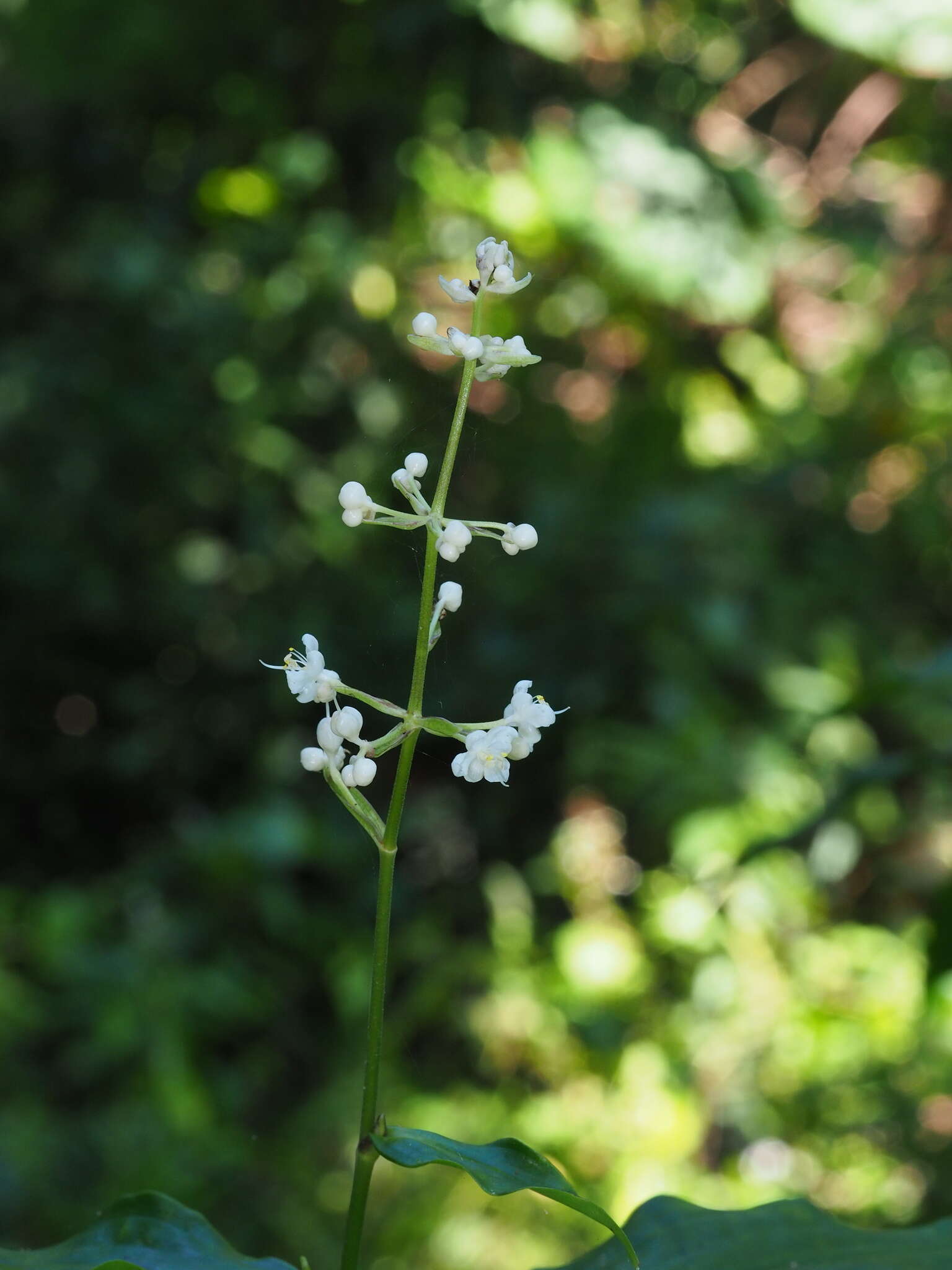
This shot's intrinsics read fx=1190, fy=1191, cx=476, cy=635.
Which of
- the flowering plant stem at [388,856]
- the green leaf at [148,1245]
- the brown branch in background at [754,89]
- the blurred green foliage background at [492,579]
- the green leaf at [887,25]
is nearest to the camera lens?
the flowering plant stem at [388,856]

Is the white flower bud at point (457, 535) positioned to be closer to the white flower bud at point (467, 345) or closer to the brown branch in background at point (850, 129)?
the white flower bud at point (467, 345)

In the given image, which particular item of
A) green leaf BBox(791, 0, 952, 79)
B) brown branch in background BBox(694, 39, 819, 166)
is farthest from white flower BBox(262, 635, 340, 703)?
brown branch in background BBox(694, 39, 819, 166)

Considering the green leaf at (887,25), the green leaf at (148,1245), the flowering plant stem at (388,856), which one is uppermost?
the green leaf at (887,25)

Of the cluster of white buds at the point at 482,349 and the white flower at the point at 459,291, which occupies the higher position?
the white flower at the point at 459,291

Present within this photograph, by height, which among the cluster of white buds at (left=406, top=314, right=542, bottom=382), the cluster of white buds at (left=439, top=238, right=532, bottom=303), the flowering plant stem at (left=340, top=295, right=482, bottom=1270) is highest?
the cluster of white buds at (left=439, top=238, right=532, bottom=303)

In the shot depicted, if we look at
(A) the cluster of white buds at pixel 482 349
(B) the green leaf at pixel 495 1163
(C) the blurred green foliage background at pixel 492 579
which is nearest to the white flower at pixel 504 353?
(A) the cluster of white buds at pixel 482 349

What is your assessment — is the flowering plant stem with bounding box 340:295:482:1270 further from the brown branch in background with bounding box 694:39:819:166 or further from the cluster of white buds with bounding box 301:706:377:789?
the brown branch in background with bounding box 694:39:819:166

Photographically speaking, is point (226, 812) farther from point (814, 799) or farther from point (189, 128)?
point (189, 128)

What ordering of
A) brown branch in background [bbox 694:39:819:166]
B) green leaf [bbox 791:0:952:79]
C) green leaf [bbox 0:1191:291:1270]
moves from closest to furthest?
green leaf [bbox 0:1191:291:1270]
green leaf [bbox 791:0:952:79]
brown branch in background [bbox 694:39:819:166]
